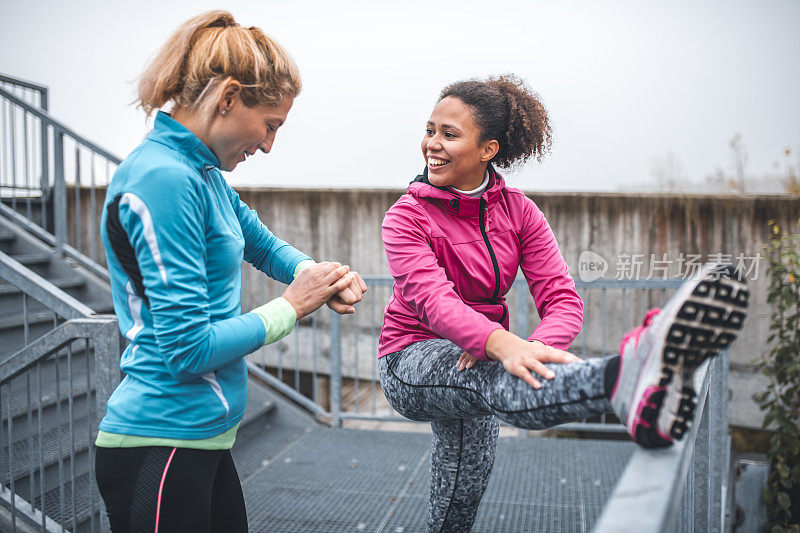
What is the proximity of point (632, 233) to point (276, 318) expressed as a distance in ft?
15.2

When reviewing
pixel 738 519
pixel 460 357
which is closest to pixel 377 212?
pixel 738 519

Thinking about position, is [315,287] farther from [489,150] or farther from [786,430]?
[786,430]

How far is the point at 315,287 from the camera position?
1414 millimetres

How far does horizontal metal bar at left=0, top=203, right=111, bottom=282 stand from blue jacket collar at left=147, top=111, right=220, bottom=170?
4021 mm

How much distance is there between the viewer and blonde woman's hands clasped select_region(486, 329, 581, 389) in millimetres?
1271

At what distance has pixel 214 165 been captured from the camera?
1.34 meters

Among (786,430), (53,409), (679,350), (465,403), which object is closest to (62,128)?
(53,409)

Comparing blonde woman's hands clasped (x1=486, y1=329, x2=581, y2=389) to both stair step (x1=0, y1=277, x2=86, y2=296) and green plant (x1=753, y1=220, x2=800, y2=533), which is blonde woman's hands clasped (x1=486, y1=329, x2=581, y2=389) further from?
stair step (x1=0, y1=277, x2=86, y2=296)

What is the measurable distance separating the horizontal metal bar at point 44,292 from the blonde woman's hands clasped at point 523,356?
150 centimetres

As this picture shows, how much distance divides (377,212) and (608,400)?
4.91 m

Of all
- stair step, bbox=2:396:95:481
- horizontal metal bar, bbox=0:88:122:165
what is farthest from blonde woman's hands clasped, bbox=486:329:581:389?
horizontal metal bar, bbox=0:88:122:165

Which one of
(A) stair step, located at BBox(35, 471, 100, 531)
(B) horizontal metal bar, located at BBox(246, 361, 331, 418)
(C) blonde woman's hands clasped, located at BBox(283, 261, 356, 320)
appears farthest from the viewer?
(B) horizontal metal bar, located at BBox(246, 361, 331, 418)

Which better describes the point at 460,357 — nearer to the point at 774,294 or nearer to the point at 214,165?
the point at 214,165

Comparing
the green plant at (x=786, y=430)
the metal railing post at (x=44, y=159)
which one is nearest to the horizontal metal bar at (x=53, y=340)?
the metal railing post at (x=44, y=159)
